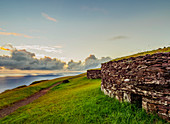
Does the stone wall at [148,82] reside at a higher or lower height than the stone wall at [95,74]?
higher

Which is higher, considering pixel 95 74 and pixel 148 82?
pixel 148 82

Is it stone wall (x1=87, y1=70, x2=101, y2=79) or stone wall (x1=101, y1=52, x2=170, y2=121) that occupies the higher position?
stone wall (x1=101, y1=52, x2=170, y2=121)

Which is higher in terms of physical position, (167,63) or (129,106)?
(167,63)

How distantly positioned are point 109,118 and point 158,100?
3047 mm

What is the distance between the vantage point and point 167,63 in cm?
488

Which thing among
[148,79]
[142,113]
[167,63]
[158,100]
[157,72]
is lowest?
[142,113]

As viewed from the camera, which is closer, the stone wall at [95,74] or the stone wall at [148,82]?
the stone wall at [148,82]

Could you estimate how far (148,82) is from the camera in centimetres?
561

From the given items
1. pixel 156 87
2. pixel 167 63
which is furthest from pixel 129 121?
pixel 167 63

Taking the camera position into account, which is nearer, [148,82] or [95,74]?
[148,82]

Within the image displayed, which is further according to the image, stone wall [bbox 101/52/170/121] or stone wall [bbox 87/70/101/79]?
stone wall [bbox 87/70/101/79]

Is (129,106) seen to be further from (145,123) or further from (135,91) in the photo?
(145,123)

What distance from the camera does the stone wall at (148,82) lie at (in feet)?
16.1

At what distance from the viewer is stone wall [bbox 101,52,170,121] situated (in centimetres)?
492
